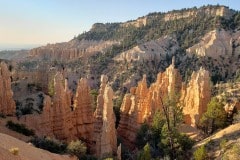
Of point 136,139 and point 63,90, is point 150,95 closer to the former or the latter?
point 136,139

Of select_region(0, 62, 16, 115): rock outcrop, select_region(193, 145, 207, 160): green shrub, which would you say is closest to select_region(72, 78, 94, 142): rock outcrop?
select_region(0, 62, 16, 115): rock outcrop

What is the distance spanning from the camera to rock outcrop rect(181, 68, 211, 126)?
5939 centimetres

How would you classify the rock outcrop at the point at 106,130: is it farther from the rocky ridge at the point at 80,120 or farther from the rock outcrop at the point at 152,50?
the rock outcrop at the point at 152,50

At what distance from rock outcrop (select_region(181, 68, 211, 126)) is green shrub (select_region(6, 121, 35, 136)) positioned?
908 inches

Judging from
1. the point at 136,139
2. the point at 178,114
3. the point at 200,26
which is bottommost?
the point at 136,139

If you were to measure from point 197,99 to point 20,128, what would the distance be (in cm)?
2604

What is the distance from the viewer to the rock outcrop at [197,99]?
2338 inches

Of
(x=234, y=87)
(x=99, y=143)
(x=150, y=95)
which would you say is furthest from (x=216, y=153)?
(x=234, y=87)

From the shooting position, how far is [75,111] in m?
54.4

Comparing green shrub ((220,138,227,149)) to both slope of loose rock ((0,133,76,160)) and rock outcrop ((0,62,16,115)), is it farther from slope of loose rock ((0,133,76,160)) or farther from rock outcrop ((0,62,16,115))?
rock outcrop ((0,62,16,115))

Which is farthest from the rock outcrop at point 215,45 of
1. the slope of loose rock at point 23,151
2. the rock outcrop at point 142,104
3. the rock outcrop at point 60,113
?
the slope of loose rock at point 23,151

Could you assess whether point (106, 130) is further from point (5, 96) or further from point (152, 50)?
point (152, 50)

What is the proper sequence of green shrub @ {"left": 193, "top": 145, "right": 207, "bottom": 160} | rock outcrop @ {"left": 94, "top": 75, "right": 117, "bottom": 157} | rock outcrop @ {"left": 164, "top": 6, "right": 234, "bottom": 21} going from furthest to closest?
rock outcrop @ {"left": 164, "top": 6, "right": 234, "bottom": 21}
rock outcrop @ {"left": 94, "top": 75, "right": 117, "bottom": 157}
green shrub @ {"left": 193, "top": 145, "right": 207, "bottom": 160}

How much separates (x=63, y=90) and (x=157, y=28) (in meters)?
115
